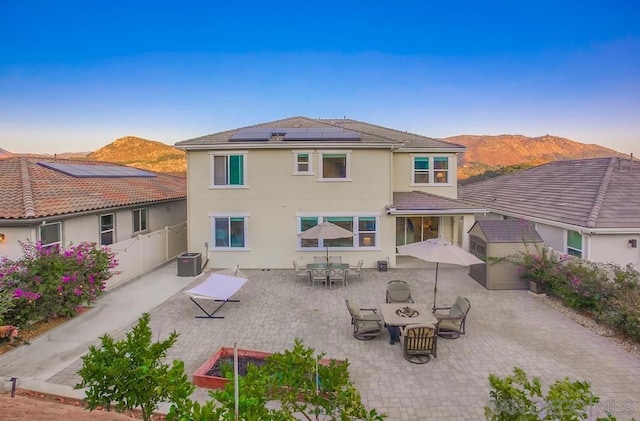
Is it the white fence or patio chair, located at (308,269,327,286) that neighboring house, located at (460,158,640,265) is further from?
the white fence

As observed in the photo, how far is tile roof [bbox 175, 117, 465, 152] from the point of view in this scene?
16.6 m

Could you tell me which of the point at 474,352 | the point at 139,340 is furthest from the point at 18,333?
the point at 474,352

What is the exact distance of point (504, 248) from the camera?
44.9ft

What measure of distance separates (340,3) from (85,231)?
20.0 metres

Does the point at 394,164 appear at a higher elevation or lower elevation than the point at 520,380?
higher

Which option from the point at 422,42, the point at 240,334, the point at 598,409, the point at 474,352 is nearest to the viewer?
the point at 598,409

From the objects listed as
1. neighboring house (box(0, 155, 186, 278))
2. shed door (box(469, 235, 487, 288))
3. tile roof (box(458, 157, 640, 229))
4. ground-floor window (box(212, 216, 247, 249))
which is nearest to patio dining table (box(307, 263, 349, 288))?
ground-floor window (box(212, 216, 247, 249))

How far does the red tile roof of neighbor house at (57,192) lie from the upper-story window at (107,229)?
878mm

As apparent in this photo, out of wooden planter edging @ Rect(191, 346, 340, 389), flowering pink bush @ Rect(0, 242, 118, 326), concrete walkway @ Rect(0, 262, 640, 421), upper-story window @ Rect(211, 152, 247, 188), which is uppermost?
upper-story window @ Rect(211, 152, 247, 188)

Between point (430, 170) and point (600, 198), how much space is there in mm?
8011

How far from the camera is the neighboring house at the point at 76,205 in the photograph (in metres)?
11.1

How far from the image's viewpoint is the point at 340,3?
21.7 m

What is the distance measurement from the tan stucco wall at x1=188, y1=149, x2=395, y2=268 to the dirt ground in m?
10.9

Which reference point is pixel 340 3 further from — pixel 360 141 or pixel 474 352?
pixel 474 352
